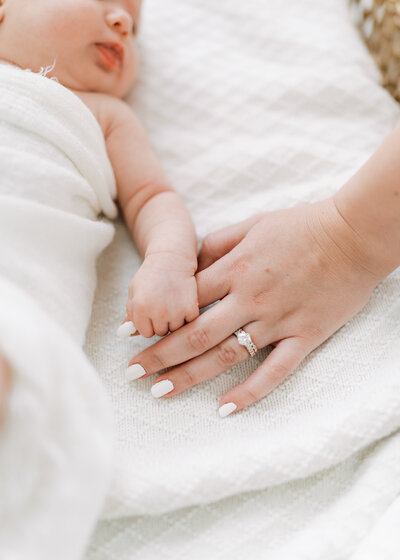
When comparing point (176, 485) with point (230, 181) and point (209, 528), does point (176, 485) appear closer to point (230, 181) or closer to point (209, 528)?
point (209, 528)

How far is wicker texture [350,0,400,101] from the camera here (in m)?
1.10

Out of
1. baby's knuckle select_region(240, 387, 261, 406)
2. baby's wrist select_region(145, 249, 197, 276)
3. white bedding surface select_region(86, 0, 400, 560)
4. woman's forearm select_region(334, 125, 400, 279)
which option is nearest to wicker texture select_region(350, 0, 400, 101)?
white bedding surface select_region(86, 0, 400, 560)

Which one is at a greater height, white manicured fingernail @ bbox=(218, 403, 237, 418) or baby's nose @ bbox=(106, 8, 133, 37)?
baby's nose @ bbox=(106, 8, 133, 37)

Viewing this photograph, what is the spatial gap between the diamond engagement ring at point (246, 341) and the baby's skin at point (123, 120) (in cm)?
7

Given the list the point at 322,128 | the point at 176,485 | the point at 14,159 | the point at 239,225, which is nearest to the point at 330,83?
the point at 322,128

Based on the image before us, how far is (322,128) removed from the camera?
1049 mm

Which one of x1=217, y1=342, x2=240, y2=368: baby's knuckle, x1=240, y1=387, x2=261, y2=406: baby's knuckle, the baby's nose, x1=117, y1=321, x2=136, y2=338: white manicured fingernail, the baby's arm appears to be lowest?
x1=117, y1=321, x2=136, y2=338: white manicured fingernail

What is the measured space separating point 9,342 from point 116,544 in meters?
0.29

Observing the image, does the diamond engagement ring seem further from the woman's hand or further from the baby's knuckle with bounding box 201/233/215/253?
the baby's knuckle with bounding box 201/233/215/253

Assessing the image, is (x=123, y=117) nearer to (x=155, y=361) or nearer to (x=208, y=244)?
(x=208, y=244)

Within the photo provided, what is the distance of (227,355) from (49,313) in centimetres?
24

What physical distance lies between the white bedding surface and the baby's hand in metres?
0.07

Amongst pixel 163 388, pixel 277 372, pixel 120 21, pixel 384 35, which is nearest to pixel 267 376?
pixel 277 372

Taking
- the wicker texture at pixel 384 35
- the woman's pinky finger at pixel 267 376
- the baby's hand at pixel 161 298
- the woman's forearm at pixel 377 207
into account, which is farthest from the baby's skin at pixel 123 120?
the wicker texture at pixel 384 35
